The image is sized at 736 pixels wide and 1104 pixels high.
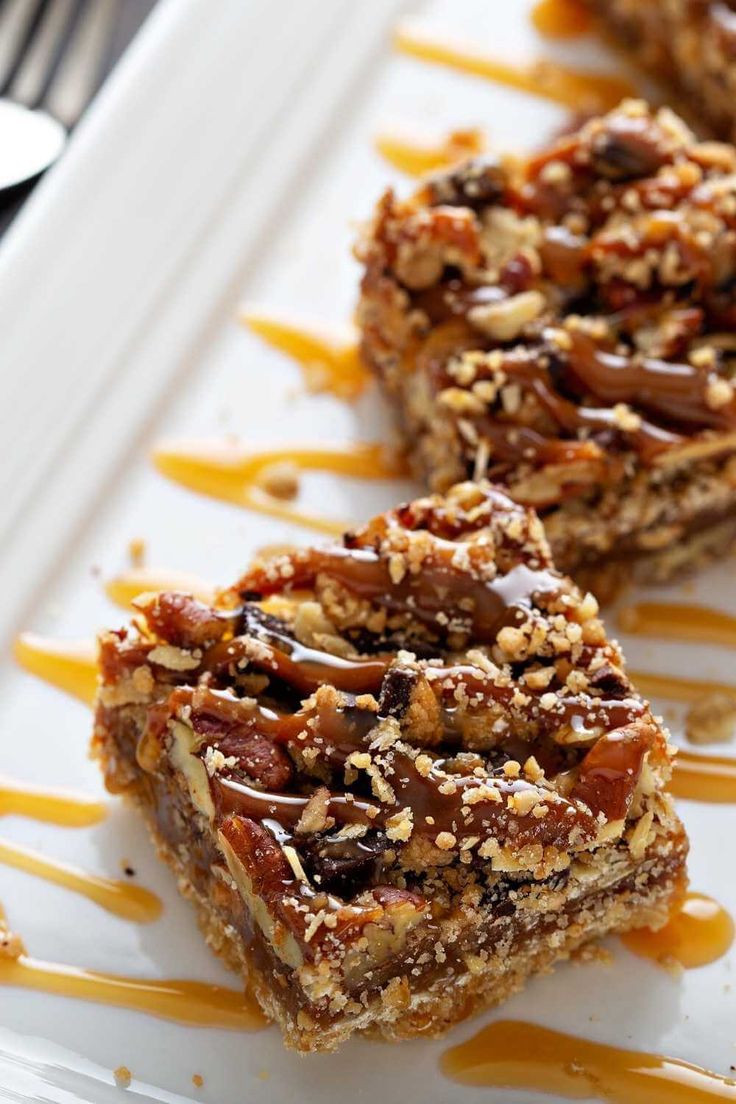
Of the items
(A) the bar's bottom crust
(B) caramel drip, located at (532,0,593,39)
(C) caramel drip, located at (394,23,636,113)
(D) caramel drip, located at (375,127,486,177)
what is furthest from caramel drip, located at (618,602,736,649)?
(B) caramel drip, located at (532,0,593,39)

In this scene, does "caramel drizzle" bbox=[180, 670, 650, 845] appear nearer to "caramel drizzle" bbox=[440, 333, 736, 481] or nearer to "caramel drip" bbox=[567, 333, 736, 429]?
"caramel drizzle" bbox=[440, 333, 736, 481]

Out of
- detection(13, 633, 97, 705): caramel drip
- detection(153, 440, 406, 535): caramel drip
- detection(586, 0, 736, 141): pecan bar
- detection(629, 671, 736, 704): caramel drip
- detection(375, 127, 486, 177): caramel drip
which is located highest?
detection(586, 0, 736, 141): pecan bar

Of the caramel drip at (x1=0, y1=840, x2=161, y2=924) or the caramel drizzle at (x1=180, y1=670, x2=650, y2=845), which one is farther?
the caramel drip at (x1=0, y1=840, x2=161, y2=924)

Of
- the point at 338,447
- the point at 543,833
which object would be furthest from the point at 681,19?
the point at 543,833

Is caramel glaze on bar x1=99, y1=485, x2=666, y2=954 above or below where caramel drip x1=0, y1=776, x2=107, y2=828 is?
above

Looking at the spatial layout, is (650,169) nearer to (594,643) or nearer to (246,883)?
(594,643)

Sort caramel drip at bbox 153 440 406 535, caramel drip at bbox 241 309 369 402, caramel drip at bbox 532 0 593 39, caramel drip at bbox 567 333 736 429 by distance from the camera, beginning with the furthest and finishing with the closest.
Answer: caramel drip at bbox 532 0 593 39
caramel drip at bbox 241 309 369 402
caramel drip at bbox 153 440 406 535
caramel drip at bbox 567 333 736 429

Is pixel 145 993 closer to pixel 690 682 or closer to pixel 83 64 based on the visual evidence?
pixel 690 682

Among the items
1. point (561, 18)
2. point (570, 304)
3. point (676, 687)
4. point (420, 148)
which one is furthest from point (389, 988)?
point (561, 18)

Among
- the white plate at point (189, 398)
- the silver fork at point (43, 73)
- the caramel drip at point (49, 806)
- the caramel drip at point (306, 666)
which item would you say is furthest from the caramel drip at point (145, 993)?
the silver fork at point (43, 73)
